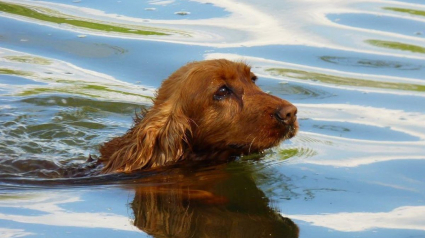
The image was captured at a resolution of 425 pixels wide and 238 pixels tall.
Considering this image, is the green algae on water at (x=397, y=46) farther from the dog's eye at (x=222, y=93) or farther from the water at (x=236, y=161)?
the dog's eye at (x=222, y=93)

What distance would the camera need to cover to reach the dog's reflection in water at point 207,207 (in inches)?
234

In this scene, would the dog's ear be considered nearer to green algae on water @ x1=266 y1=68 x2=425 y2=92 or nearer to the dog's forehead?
the dog's forehead

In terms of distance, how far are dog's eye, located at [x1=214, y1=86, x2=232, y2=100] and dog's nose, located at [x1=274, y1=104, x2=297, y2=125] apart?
44cm

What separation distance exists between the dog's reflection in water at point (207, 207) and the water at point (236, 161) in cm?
1

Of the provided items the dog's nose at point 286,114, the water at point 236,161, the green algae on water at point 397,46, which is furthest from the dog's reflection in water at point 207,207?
the green algae on water at point 397,46

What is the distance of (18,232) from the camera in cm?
584

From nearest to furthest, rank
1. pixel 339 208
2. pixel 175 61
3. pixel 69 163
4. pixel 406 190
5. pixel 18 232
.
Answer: pixel 18 232
pixel 339 208
pixel 406 190
pixel 69 163
pixel 175 61

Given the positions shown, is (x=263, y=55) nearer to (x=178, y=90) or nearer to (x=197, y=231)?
→ (x=178, y=90)

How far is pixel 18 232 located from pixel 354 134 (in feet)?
11.6

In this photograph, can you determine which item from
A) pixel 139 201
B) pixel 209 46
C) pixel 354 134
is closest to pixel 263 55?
pixel 209 46

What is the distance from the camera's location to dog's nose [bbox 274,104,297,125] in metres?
6.84

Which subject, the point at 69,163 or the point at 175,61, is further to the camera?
the point at 175,61

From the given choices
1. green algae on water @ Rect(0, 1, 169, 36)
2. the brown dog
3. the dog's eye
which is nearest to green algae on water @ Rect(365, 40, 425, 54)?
green algae on water @ Rect(0, 1, 169, 36)

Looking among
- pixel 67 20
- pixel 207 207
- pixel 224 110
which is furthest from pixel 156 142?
pixel 67 20
